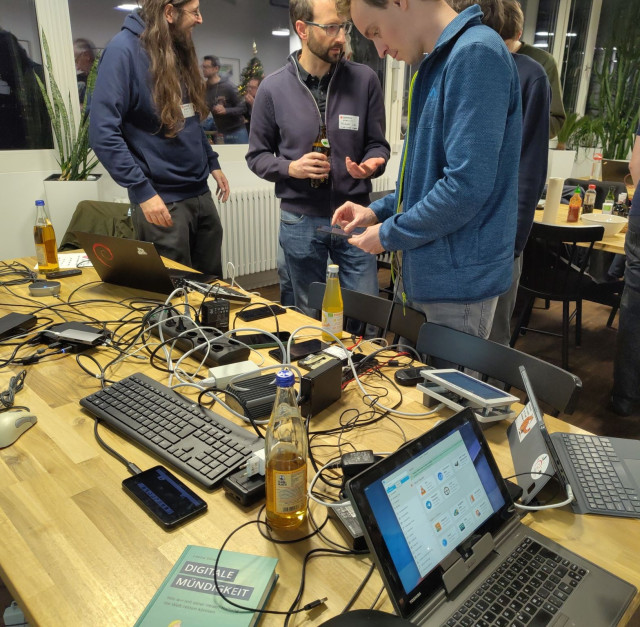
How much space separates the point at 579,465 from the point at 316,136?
5.95 ft

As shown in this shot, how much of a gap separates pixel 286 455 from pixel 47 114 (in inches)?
132

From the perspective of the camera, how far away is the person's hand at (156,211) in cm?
224

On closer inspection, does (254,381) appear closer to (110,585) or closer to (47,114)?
(110,585)

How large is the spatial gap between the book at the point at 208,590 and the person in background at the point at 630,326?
2254 mm

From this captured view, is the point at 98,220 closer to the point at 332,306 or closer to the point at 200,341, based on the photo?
the point at 200,341

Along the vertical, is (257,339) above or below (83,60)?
below

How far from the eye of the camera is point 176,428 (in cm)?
111

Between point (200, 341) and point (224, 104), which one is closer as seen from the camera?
point (200, 341)

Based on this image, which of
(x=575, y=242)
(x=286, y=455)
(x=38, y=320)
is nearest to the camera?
(x=286, y=455)

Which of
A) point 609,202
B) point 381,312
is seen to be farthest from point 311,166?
point 609,202

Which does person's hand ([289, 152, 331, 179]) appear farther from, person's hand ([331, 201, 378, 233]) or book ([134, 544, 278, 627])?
book ([134, 544, 278, 627])

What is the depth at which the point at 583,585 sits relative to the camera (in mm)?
763

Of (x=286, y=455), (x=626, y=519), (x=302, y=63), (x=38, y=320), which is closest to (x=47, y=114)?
(x=302, y=63)

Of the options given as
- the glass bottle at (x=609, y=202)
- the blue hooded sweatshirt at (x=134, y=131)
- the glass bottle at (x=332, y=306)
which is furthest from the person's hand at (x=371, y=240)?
the glass bottle at (x=609, y=202)
